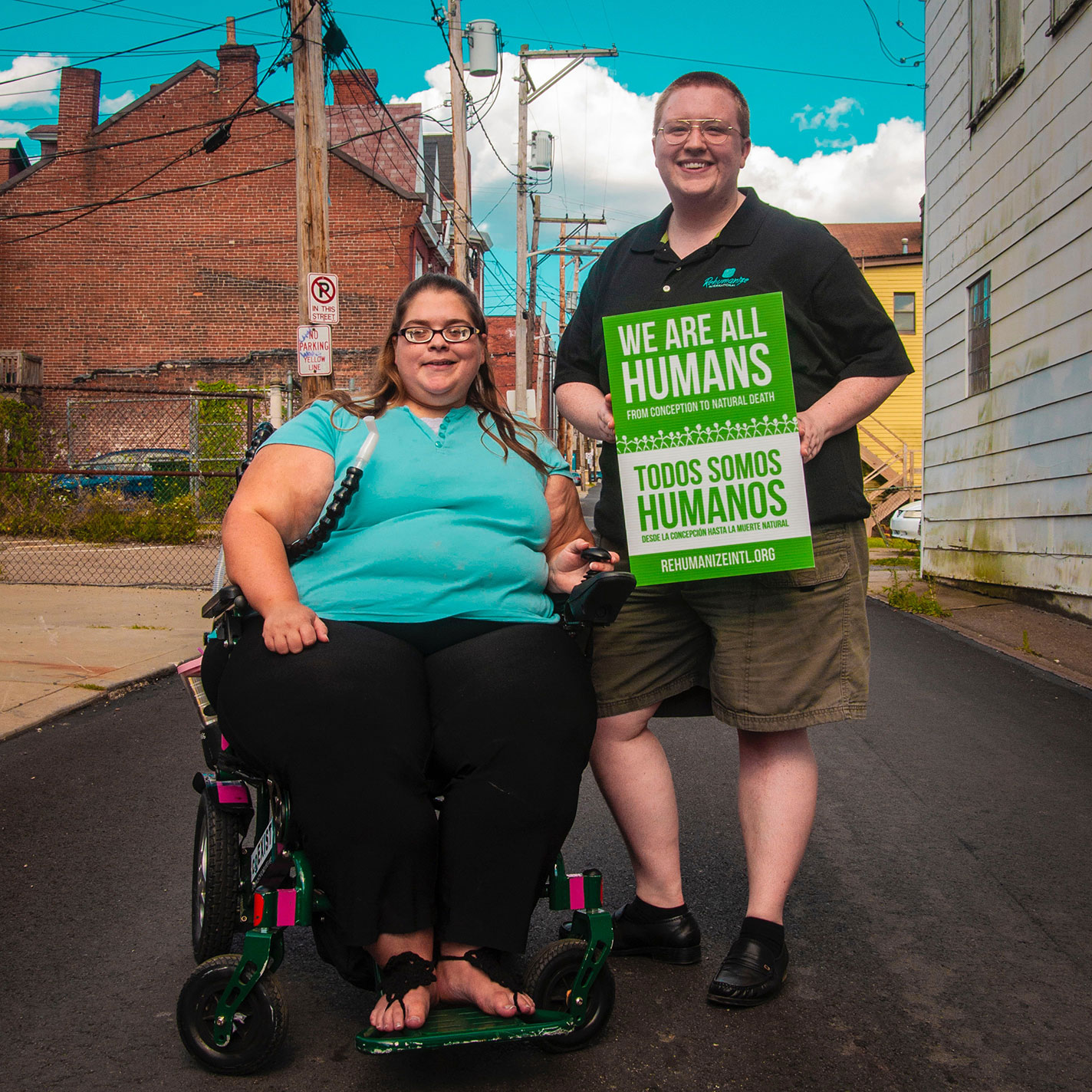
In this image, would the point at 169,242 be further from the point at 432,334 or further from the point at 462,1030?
the point at 462,1030

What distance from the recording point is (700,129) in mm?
2652

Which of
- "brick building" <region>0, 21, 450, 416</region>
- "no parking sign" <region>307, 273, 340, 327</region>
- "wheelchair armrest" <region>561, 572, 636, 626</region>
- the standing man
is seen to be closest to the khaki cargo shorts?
the standing man

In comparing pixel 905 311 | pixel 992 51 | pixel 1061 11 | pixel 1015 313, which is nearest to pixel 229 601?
pixel 1061 11

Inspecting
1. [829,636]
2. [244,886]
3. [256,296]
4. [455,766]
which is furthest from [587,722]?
[256,296]

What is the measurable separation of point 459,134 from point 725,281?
700 inches

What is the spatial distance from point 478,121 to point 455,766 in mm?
19987

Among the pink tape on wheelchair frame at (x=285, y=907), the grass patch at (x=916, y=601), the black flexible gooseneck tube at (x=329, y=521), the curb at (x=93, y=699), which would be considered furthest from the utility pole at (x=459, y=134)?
the pink tape on wheelchair frame at (x=285, y=907)

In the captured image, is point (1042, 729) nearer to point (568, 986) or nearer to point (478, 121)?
point (568, 986)

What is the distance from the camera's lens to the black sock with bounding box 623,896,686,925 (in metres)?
2.80

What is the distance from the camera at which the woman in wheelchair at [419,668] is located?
2100mm

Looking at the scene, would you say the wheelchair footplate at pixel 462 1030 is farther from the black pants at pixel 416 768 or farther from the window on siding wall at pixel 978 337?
the window on siding wall at pixel 978 337

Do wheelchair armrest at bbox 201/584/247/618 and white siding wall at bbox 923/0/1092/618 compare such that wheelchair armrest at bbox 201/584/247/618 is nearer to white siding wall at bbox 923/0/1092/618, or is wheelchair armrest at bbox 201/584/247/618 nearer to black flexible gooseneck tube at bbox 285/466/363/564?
black flexible gooseneck tube at bbox 285/466/363/564

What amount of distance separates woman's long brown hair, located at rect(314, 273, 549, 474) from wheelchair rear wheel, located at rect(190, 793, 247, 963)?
3.36ft

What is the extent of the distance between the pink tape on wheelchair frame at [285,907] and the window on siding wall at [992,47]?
1063 cm
